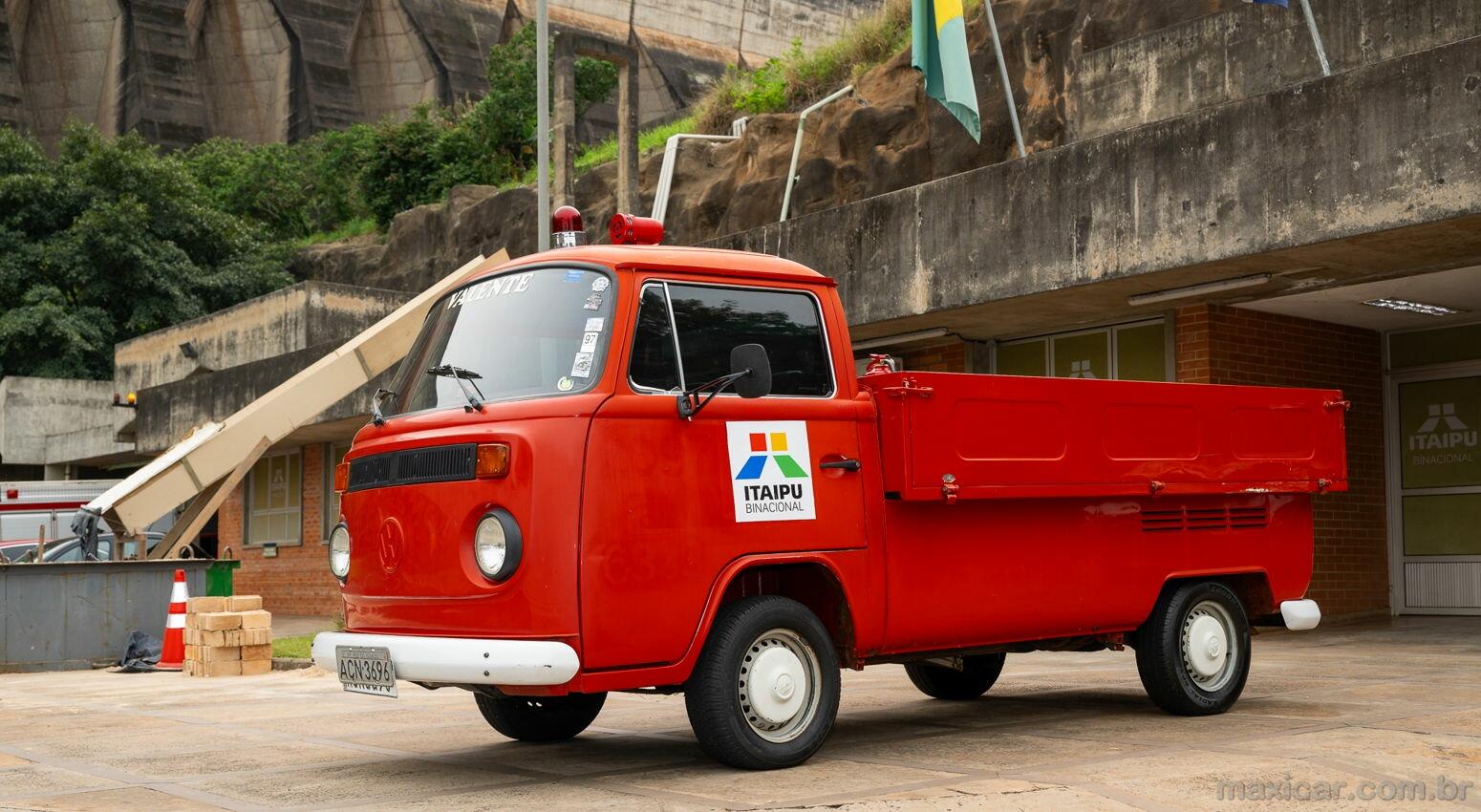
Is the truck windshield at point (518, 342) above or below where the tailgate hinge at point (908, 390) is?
above

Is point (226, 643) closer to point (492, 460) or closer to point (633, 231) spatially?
point (633, 231)

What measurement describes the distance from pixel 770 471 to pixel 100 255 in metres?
39.8

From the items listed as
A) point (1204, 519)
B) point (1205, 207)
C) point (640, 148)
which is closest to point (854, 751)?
point (1204, 519)

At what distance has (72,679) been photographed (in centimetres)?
1452

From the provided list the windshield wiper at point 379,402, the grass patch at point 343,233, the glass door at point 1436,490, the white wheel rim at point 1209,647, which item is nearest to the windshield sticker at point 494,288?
the windshield wiper at point 379,402

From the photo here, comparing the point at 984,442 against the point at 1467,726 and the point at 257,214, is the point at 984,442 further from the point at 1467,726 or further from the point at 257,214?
the point at 257,214

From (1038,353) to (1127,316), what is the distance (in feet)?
4.97

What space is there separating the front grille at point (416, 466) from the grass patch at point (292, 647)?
8941 mm

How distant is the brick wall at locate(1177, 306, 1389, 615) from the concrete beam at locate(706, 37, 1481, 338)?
977 mm

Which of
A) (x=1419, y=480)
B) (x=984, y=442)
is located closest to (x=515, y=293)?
(x=984, y=442)

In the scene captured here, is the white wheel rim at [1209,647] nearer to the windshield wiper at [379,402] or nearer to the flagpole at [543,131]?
the windshield wiper at [379,402]

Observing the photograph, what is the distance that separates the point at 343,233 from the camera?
160ft

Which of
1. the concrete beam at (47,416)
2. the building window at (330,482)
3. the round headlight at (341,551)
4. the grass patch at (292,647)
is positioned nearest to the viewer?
the round headlight at (341,551)

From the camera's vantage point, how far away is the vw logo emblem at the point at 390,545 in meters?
6.60
